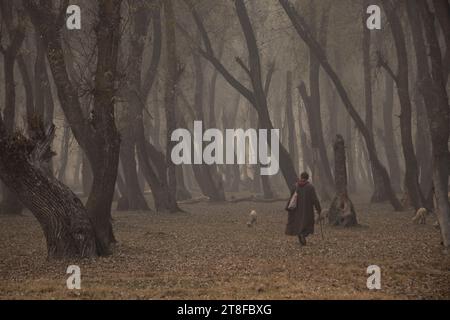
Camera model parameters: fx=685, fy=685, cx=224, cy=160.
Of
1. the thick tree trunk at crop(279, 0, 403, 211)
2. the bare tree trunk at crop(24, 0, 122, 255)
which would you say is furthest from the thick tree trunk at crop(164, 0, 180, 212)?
the bare tree trunk at crop(24, 0, 122, 255)

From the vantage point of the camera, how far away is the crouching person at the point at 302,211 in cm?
1783

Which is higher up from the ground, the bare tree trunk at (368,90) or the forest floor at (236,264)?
the bare tree trunk at (368,90)

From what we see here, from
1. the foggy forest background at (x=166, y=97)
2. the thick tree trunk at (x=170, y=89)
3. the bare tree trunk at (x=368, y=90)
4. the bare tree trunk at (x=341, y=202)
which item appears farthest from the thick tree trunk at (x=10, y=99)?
the bare tree trunk at (x=368, y=90)

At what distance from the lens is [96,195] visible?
55.6 feet

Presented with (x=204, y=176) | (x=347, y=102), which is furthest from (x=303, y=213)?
(x=204, y=176)

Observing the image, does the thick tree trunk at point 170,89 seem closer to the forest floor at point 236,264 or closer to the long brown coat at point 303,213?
the forest floor at point 236,264

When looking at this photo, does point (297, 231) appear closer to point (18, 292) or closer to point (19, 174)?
point (19, 174)

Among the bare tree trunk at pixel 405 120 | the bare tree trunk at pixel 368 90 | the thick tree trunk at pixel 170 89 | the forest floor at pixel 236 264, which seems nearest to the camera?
the forest floor at pixel 236 264

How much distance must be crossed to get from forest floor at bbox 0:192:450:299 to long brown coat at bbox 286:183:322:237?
0.45 meters

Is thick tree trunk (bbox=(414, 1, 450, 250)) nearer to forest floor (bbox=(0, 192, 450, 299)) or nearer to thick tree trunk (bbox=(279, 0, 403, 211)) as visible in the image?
forest floor (bbox=(0, 192, 450, 299))

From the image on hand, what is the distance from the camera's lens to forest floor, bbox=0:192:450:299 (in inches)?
452

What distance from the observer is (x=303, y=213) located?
704 inches

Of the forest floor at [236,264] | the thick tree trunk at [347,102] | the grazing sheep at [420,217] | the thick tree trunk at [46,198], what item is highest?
the thick tree trunk at [347,102]
